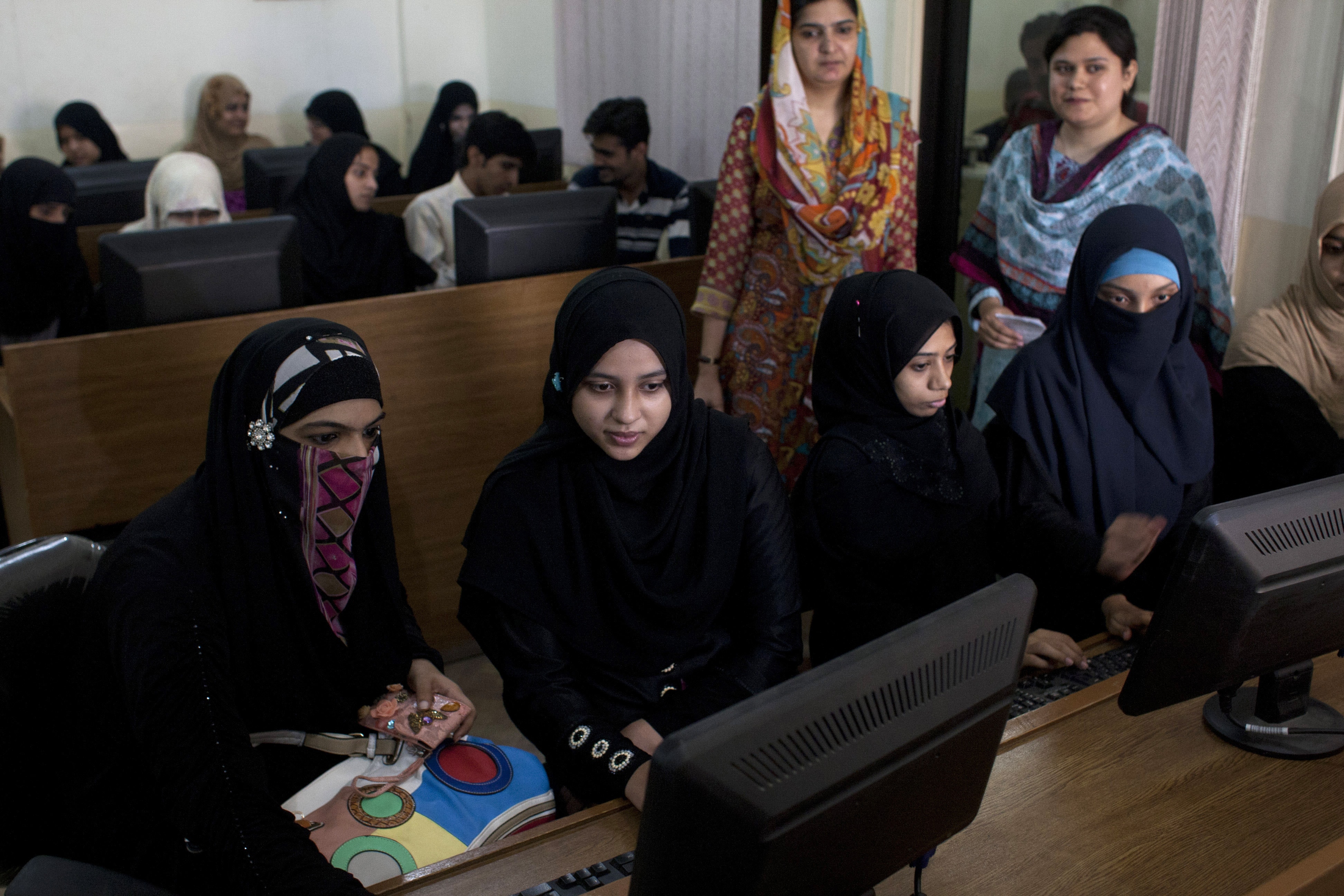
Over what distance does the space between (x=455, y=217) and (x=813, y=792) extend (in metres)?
2.07

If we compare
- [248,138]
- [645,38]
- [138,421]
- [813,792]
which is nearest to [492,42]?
[248,138]

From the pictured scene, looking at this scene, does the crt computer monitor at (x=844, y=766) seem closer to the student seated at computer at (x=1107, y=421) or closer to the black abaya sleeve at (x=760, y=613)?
the black abaya sleeve at (x=760, y=613)

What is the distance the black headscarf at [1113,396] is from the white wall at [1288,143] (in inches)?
31.9

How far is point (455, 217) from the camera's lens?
2.56m

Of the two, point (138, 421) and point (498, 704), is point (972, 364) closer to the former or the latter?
point (498, 704)

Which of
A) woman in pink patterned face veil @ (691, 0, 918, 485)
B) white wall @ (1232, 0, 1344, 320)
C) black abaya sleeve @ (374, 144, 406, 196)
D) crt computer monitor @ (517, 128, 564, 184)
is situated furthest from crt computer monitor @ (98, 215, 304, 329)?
black abaya sleeve @ (374, 144, 406, 196)

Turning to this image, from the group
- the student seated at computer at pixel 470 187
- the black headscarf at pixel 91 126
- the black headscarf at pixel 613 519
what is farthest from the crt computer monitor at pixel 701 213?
the black headscarf at pixel 91 126

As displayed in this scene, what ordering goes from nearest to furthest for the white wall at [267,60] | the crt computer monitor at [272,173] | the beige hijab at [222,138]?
the crt computer monitor at [272,173]
the white wall at [267,60]
the beige hijab at [222,138]

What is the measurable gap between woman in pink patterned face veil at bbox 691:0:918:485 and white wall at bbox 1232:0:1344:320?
2.73ft

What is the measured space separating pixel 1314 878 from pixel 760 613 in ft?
2.35

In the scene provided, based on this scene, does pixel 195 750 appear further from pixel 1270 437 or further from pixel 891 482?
pixel 1270 437

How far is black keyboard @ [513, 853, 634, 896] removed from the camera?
102cm

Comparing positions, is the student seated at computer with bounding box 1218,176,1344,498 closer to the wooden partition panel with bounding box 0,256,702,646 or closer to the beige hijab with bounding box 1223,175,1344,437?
the beige hijab with bounding box 1223,175,1344,437

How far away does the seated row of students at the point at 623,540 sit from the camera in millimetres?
1196
